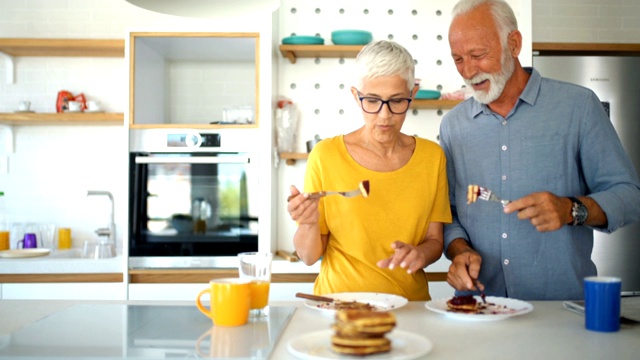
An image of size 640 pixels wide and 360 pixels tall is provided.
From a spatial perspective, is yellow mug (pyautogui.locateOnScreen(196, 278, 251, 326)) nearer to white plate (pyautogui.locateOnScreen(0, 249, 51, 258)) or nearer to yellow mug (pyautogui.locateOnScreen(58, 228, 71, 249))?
white plate (pyautogui.locateOnScreen(0, 249, 51, 258))

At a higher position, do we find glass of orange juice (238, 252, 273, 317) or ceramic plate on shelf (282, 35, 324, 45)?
ceramic plate on shelf (282, 35, 324, 45)

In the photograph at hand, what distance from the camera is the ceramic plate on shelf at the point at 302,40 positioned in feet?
12.3

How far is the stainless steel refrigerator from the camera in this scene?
3994 millimetres

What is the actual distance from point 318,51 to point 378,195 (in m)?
2.05

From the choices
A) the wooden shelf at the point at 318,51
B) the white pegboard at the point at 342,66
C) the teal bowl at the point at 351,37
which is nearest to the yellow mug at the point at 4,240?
the white pegboard at the point at 342,66

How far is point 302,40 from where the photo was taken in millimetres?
3768

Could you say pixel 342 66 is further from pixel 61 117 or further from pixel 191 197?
pixel 61 117

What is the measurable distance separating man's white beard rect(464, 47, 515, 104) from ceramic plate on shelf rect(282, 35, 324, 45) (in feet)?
5.85

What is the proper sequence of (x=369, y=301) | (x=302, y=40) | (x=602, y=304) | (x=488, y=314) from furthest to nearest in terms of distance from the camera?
(x=302, y=40), (x=369, y=301), (x=488, y=314), (x=602, y=304)

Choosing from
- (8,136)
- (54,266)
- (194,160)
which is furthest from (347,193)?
(8,136)

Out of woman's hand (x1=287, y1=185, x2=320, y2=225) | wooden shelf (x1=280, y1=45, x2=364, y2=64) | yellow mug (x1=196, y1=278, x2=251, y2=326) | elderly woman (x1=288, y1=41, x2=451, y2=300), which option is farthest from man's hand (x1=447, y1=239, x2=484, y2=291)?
wooden shelf (x1=280, y1=45, x2=364, y2=64)

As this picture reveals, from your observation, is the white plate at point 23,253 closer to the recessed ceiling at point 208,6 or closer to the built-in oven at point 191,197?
the built-in oven at point 191,197

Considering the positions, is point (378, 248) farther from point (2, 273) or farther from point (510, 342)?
point (2, 273)

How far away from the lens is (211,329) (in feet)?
4.79
